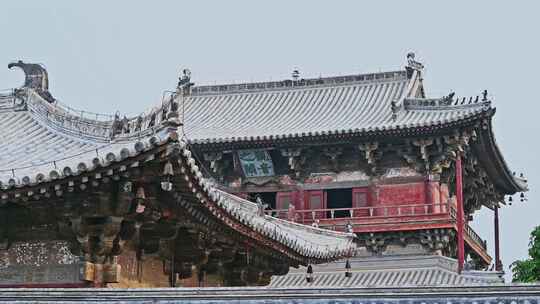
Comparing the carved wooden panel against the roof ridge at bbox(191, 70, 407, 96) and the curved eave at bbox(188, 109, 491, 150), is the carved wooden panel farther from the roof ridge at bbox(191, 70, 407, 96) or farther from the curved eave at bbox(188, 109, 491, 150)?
the roof ridge at bbox(191, 70, 407, 96)

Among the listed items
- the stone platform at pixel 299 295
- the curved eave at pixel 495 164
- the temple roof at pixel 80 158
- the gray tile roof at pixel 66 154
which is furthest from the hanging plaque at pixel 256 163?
the stone platform at pixel 299 295

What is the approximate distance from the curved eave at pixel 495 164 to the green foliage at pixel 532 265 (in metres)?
3.13

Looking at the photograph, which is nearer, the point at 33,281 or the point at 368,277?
the point at 33,281

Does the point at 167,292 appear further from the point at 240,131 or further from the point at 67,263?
the point at 240,131

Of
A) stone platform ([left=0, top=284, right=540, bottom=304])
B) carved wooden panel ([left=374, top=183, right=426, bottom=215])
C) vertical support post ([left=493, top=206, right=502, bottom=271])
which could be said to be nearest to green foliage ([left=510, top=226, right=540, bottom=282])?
vertical support post ([left=493, top=206, right=502, bottom=271])

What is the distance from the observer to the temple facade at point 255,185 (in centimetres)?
1311

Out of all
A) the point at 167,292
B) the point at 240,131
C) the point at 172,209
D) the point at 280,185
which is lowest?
the point at 167,292

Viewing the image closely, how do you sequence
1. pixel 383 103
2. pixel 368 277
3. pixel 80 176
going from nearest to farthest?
pixel 80 176 < pixel 368 277 < pixel 383 103

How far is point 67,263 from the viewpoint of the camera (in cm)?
1389

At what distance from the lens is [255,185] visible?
103 ft

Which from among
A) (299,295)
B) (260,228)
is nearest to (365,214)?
(260,228)

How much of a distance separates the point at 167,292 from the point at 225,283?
961 centimetres

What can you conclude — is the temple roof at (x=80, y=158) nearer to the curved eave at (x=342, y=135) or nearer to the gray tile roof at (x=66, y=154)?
the gray tile roof at (x=66, y=154)

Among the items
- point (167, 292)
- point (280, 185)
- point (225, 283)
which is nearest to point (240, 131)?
point (280, 185)
